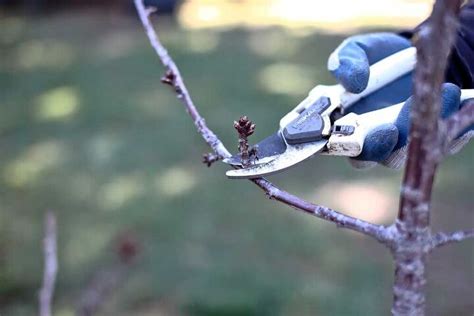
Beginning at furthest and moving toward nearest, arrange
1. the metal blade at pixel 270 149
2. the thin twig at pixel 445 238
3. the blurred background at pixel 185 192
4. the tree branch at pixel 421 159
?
the blurred background at pixel 185 192
the metal blade at pixel 270 149
the thin twig at pixel 445 238
the tree branch at pixel 421 159

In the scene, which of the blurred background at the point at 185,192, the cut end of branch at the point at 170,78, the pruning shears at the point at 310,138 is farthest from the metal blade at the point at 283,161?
the blurred background at the point at 185,192

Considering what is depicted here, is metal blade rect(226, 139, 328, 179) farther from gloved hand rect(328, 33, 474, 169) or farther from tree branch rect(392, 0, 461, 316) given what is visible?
tree branch rect(392, 0, 461, 316)

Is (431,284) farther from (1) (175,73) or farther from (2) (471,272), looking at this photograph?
(1) (175,73)

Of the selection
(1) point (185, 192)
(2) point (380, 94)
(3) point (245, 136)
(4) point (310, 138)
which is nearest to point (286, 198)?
(3) point (245, 136)

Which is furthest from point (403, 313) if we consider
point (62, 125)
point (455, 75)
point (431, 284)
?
point (62, 125)

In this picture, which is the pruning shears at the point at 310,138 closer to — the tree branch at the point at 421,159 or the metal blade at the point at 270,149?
the metal blade at the point at 270,149
